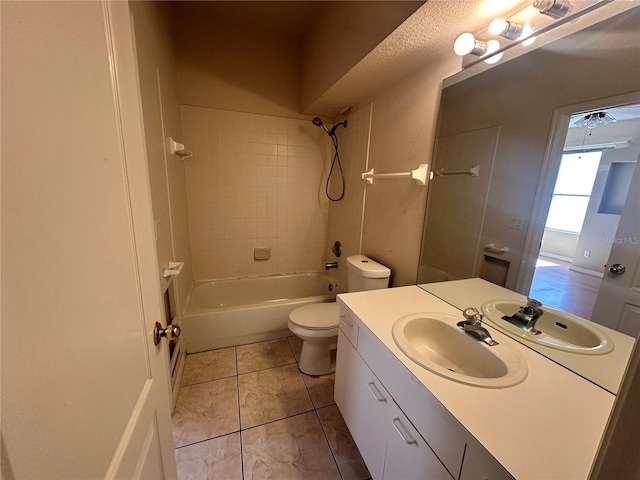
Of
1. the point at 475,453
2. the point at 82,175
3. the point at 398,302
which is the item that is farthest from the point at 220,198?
the point at 475,453

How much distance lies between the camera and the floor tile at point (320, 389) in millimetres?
1623

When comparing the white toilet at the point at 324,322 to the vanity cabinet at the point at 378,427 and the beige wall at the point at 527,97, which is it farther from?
the beige wall at the point at 527,97

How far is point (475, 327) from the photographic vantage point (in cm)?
97

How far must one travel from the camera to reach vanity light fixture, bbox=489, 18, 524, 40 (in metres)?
0.94

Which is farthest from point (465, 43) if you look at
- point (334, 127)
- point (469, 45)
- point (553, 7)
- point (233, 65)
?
point (233, 65)

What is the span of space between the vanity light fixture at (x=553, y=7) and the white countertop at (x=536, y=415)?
1168mm

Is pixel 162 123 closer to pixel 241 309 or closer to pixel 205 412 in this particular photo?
pixel 241 309

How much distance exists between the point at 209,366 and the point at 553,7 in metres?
2.59

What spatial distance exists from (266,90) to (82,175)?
2320 mm

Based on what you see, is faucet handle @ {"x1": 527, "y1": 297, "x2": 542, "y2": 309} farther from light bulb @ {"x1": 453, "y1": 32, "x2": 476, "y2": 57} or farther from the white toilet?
light bulb @ {"x1": 453, "y1": 32, "x2": 476, "y2": 57}

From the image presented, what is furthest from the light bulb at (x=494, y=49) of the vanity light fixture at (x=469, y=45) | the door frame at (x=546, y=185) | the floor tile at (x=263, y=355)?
the floor tile at (x=263, y=355)

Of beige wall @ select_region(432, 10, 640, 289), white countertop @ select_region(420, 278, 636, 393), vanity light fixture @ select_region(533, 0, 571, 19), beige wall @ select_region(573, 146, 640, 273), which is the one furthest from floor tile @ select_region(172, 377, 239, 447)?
vanity light fixture @ select_region(533, 0, 571, 19)

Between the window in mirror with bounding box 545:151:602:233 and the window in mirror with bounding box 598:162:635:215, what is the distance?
4cm

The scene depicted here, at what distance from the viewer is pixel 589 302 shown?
816mm
